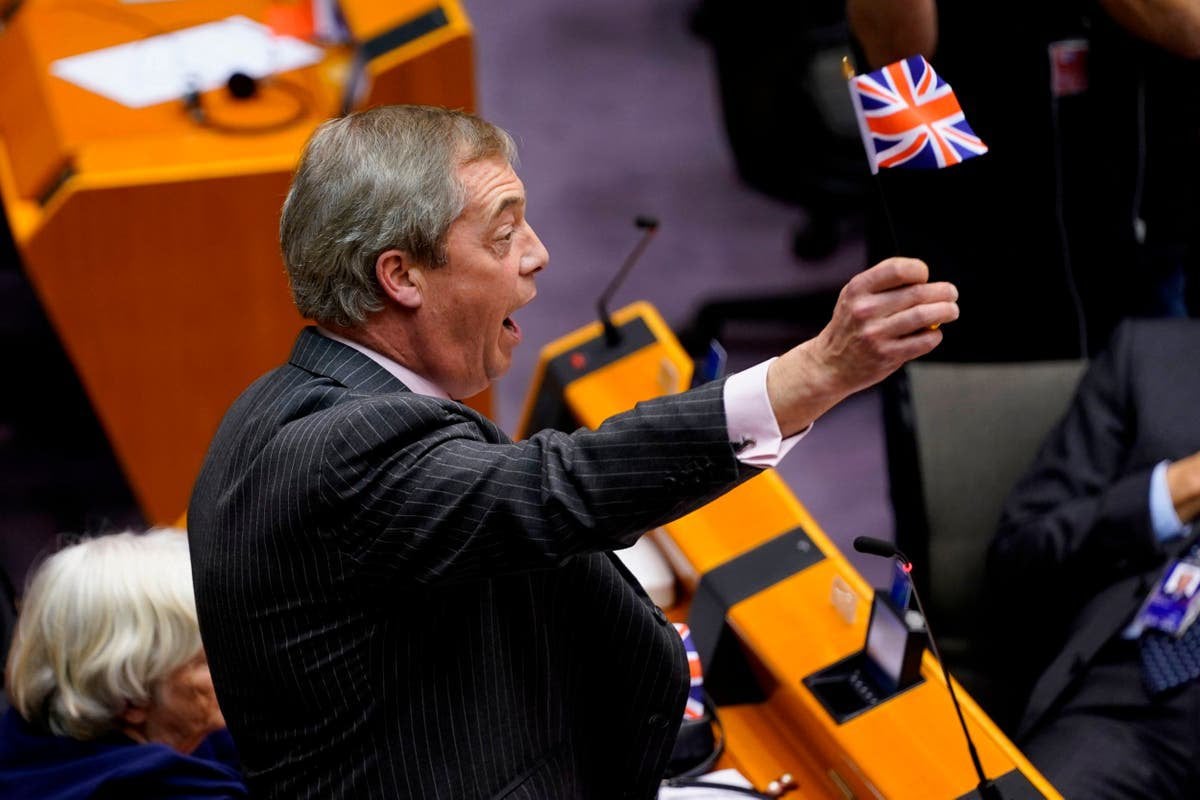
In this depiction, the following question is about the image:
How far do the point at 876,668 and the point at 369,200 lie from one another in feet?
3.31

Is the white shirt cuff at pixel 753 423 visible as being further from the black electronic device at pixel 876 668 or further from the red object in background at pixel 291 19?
the red object in background at pixel 291 19

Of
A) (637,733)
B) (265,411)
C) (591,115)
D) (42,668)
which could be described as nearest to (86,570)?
(42,668)

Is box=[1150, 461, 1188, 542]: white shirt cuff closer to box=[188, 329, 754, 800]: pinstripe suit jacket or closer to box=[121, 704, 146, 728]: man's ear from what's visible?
box=[188, 329, 754, 800]: pinstripe suit jacket

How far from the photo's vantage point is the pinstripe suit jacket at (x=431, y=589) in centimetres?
129

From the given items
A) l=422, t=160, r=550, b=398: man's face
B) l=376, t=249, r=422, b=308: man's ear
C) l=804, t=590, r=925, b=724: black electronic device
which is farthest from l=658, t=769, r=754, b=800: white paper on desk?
l=376, t=249, r=422, b=308: man's ear

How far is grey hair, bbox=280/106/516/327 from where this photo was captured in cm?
144

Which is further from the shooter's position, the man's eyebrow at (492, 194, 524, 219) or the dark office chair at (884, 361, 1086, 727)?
the dark office chair at (884, 361, 1086, 727)

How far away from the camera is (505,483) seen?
129 centimetres

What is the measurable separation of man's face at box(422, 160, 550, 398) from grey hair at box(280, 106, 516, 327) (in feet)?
0.05

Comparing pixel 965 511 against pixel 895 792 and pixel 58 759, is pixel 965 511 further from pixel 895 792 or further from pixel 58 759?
pixel 58 759

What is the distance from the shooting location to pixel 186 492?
3541 mm

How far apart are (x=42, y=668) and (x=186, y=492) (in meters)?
1.62

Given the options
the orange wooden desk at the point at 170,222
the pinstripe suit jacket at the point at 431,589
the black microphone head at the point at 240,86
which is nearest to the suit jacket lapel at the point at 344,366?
the pinstripe suit jacket at the point at 431,589

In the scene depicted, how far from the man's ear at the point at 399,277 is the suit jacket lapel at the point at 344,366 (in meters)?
0.07
